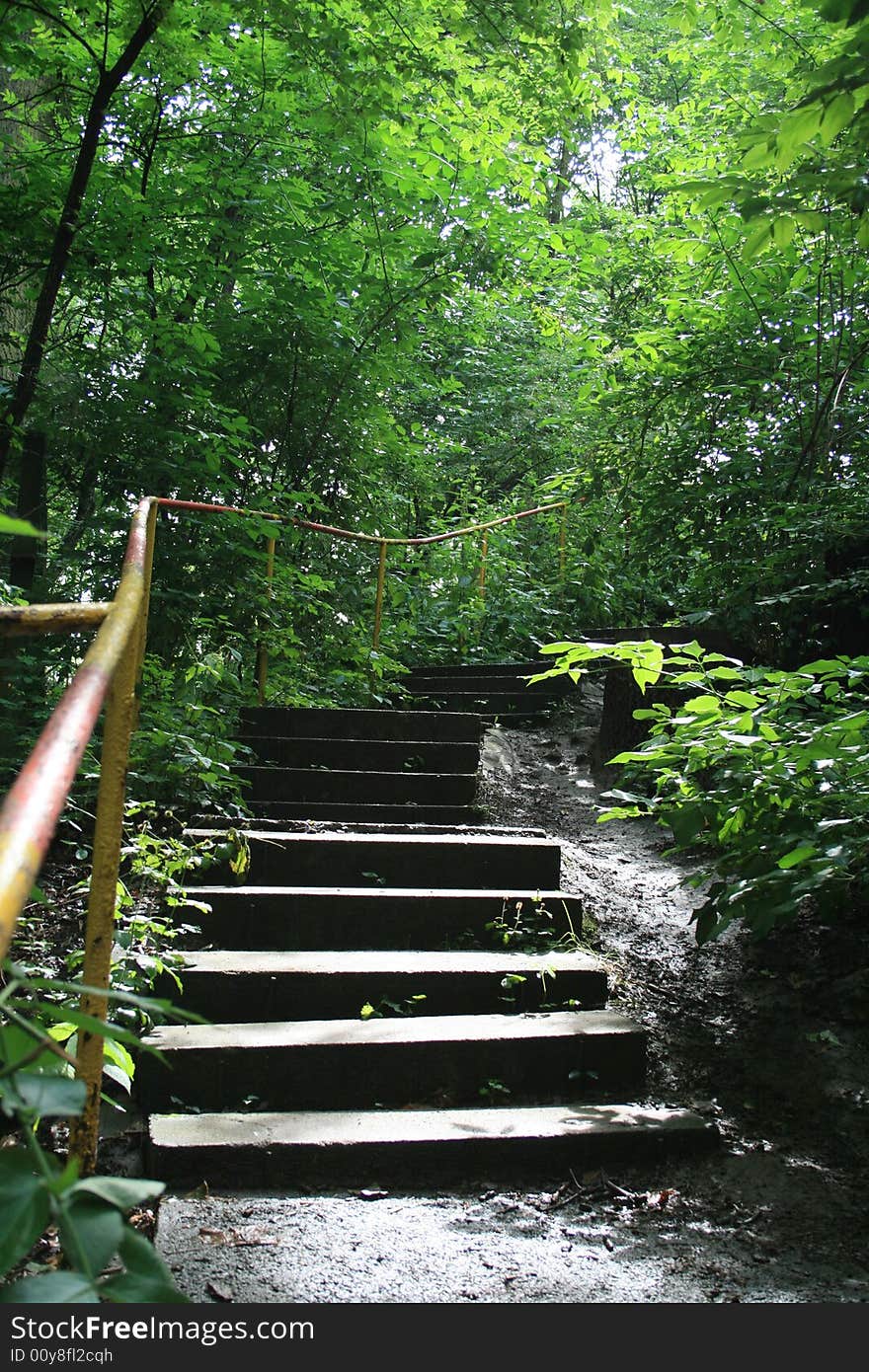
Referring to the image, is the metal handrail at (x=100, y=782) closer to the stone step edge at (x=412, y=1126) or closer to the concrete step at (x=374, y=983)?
the stone step edge at (x=412, y=1126)

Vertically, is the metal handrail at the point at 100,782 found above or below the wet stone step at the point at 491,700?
below

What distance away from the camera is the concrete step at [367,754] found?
499cm

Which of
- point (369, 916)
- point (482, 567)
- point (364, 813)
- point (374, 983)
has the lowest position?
point (374, 983)

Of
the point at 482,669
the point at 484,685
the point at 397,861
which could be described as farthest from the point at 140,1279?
the point at 482,669

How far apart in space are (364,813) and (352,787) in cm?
28

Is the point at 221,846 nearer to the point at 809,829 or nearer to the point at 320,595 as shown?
the point at 809,829

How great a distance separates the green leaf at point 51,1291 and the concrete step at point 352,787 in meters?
3.88

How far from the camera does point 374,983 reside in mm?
3148

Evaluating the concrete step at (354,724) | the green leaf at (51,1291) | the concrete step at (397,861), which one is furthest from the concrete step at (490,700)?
the green leaf at (51,1291)

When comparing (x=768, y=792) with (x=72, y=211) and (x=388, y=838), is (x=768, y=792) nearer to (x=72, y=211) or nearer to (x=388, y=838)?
(x=388, y=838)

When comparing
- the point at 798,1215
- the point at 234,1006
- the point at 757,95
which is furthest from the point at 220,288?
the point at 798,1215

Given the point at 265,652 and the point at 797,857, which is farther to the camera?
the point at 265,652

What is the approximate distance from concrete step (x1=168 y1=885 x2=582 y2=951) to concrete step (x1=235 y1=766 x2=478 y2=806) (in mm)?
991

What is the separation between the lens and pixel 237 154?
645cm
